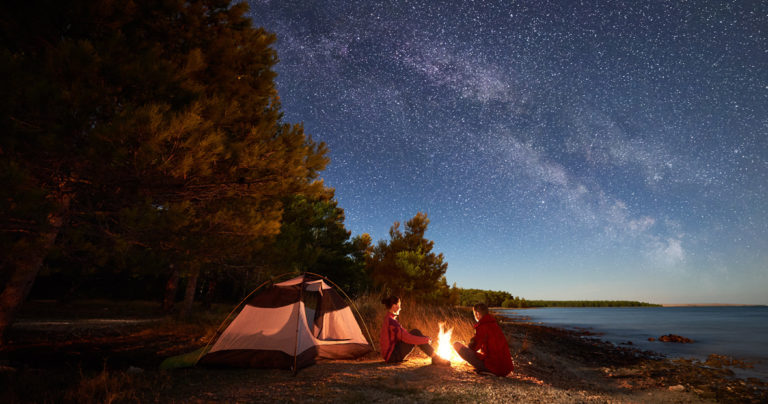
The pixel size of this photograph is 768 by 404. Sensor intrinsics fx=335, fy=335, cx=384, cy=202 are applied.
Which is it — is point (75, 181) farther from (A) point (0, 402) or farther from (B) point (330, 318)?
(B) point (330, 318)

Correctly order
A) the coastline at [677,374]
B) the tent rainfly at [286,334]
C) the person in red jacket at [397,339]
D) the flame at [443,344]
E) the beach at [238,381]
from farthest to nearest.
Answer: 1. the coastline at [677,374]
2. the flame at [443,344]
3. the tent rainfly at [286,334]
4. the person in red jacket at [397,339]
5. the beach at [238,381]

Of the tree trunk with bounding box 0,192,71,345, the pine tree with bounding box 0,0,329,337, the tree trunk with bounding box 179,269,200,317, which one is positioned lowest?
the tree trunk with bounding box 179,269,200,317

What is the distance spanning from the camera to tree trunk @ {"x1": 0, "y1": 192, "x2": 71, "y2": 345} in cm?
626

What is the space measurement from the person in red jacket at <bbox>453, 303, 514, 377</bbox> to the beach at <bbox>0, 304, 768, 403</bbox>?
0.59 feet

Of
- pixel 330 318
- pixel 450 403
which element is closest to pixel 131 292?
pixel 330 318

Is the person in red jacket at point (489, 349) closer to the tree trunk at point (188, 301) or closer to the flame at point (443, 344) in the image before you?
the flame at point (443, 344)

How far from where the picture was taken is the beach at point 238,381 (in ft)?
13.8

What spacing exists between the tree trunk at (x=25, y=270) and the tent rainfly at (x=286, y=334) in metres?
3.64

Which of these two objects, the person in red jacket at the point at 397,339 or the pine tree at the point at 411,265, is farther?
the pine tree at the point at 411,265

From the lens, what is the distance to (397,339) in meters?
6.31

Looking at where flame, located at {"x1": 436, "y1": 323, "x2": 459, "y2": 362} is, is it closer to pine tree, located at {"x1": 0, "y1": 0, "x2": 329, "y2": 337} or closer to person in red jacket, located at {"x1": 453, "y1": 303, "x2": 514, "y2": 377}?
person in red jacket, located at {"x1": 453, "y1": 303, "x2": 514, "y2": 377}

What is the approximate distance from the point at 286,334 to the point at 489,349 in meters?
3.70

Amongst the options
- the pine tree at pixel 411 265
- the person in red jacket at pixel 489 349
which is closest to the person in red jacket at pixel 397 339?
the person in red jacket at pixel 489 349

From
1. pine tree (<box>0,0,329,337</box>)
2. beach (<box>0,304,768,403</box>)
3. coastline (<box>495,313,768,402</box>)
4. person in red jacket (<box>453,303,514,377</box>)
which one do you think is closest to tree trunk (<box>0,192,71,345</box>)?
pine tree (<box>0,0,329,337</box>)
